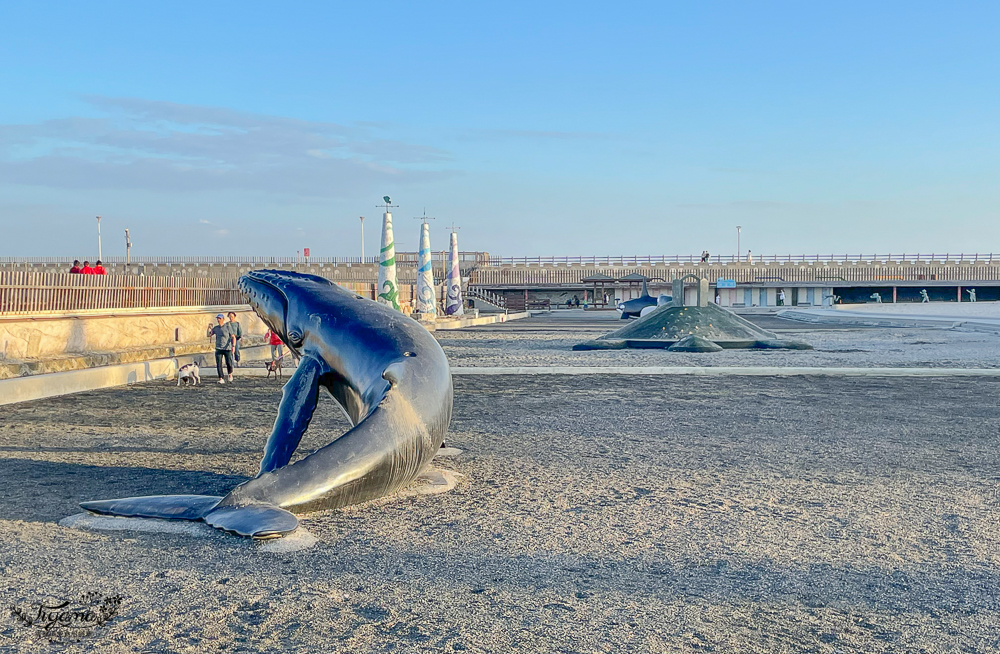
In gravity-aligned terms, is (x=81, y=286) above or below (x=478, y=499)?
above

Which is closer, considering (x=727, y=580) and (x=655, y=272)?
(x=727, y=580)

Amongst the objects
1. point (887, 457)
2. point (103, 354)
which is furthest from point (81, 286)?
point (887, 457)

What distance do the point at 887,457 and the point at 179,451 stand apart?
20.0 ft

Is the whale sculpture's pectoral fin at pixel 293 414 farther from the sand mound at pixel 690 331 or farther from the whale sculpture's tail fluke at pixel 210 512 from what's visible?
the sand mound at pixel 690 331

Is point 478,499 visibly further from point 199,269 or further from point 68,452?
point 199,269

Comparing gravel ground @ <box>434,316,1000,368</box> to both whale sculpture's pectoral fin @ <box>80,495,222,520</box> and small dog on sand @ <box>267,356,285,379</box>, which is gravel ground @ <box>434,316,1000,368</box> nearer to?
small dog on sand @ <box>267,356,285,379</box>

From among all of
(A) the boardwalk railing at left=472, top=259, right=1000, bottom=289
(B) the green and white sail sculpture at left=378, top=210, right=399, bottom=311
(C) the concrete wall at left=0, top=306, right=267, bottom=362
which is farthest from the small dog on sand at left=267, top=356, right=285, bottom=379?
(A) the boardwalk railing at left=472, top=259, right=1000, bottom=289

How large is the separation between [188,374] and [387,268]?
53.9 feet

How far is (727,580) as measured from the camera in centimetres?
419

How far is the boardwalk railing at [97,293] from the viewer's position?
14.7 m

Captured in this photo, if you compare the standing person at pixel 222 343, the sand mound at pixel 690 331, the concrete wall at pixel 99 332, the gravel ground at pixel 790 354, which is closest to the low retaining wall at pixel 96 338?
the concrete wall at pixel 99 332

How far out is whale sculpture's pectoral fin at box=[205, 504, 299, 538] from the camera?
15.4ft

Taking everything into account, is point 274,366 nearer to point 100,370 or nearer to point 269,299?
point 100,370

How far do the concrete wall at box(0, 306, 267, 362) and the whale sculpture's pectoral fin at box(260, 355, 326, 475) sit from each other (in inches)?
382
